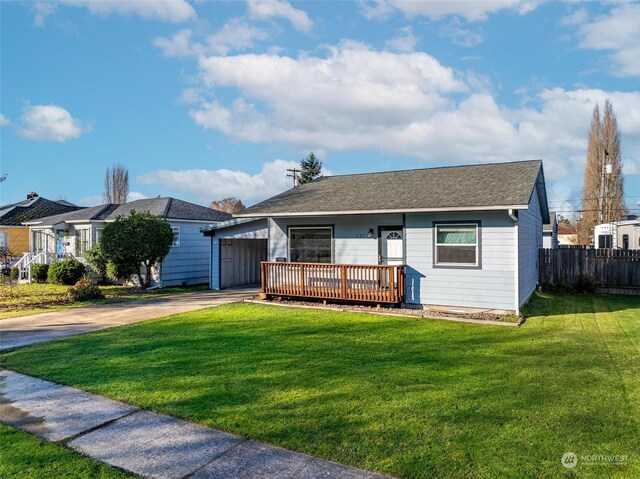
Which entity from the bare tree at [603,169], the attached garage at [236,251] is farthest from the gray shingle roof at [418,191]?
the bare tree at [603,169]

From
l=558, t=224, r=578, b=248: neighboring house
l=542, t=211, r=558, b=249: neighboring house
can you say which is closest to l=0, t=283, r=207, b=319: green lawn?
l=542, t=211, r=558, b=249: neighboring house

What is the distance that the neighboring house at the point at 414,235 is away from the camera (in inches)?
376

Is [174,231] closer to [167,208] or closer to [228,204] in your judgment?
[167,208]

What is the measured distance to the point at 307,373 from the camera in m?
5.23

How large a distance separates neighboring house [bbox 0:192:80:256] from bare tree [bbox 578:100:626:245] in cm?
4181

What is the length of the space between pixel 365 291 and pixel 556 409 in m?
6.56

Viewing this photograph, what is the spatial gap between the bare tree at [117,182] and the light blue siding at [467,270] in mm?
40571

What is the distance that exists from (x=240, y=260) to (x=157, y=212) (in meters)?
4.14

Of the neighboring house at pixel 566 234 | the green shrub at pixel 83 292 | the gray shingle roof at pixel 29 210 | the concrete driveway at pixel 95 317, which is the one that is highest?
the gray shingle roof at pixel 29 210

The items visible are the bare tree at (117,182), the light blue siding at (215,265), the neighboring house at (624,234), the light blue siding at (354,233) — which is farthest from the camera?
the bare tree at (117,182)

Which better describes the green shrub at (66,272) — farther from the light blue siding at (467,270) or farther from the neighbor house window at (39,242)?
the light blue siding at (467,270)

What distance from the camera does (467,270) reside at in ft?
32.4

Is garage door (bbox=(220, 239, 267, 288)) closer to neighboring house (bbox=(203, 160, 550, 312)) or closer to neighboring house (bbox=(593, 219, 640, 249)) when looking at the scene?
neighboring house (bbox=(203, 160, 550, 312))
